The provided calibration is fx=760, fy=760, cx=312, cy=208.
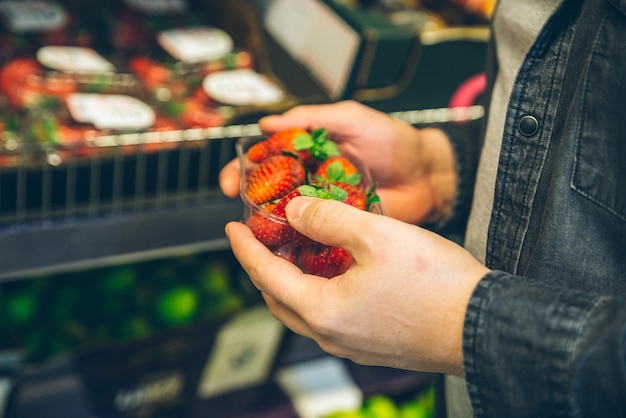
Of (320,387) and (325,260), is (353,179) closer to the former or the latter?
(325,260)

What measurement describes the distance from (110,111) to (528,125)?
1.21 metres

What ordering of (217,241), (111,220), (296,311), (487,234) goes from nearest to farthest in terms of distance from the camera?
(296,311), (487,234), (111,220), (217,241)

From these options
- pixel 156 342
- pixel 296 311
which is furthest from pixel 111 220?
pixel 296 311

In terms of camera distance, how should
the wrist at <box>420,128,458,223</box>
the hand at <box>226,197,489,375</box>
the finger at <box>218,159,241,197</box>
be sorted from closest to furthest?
the hand at <box>226,197,489,375</box> → the finger at <box>218,159,241,197</box> → the wrist at <box>420,128,458,223</box>

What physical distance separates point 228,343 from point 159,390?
23 cm

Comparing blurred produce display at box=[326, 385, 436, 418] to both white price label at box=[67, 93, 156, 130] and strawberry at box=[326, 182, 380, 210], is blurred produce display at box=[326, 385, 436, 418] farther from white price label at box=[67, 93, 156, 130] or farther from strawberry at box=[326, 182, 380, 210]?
strawberry at box=[326, 182, 380, 210]

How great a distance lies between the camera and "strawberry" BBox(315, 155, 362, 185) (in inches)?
49.5

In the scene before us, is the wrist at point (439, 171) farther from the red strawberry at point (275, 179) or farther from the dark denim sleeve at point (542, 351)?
the dark denim sleeve at point (542, 351)

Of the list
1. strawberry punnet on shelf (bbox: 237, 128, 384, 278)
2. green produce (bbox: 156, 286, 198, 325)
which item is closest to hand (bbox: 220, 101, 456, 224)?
strawberry punnet on shelf (bbox: 237, 128, 384, 278)

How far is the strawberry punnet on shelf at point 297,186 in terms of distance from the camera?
1.16m

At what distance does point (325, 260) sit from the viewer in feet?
3.79

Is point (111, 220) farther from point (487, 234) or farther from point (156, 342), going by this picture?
point (487, 234)

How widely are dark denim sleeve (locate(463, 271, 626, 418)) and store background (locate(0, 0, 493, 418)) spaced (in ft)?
→ 2.11

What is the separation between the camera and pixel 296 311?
1088 millimetres
